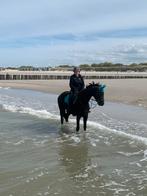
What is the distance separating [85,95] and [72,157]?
350cm

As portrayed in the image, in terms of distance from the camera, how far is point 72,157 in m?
10.9

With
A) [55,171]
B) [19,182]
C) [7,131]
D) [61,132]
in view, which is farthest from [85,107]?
[19,182]

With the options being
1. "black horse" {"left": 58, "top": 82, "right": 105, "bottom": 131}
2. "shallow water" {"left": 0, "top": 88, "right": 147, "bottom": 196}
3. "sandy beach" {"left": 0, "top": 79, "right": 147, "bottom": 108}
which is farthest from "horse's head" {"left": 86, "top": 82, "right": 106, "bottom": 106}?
"sandy beach" {"left": 0, "top": 79, "right": 147, "bottom": 108}

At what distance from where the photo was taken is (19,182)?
8.52 m

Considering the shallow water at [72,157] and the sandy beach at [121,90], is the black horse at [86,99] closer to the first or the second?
the shallow water at [72,157]

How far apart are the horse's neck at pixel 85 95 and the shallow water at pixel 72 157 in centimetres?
119

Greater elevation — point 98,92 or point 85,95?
point 98,92

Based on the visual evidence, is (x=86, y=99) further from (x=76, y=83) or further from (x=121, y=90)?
(x=121, y=90)

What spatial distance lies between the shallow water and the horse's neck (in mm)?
1186

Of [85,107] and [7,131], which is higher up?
[85,107]

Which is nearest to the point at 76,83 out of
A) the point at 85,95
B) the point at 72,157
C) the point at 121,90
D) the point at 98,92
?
the point at 85,95

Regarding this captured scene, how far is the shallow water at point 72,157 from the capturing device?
8.27m

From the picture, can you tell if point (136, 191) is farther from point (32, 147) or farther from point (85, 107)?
point (85, 107)

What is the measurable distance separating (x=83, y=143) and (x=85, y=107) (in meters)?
1.87
